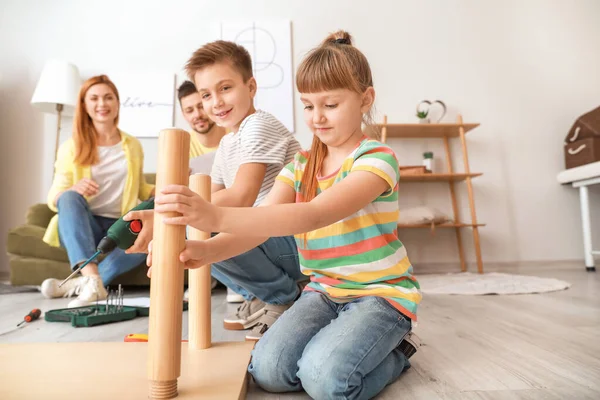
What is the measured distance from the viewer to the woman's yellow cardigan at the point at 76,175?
6.30 feet

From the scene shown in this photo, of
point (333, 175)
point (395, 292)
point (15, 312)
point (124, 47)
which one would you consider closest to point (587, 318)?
point (395, 292)

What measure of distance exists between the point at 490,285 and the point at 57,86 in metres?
2.52

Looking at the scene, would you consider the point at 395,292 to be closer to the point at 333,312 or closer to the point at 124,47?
the point at 333,312

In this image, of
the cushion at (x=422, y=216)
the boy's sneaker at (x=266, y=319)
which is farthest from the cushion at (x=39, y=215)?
the cushion at (x=422, y=216)

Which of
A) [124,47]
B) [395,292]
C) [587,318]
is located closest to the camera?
[395,292]

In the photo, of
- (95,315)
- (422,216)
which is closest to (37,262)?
(95,315)

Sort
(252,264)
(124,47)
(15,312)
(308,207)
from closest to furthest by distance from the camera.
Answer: (308,207)
(252,264)
(15,312)
(124,47)

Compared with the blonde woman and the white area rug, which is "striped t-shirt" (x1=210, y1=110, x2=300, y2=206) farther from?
the white area rug

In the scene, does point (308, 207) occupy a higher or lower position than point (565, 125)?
lower

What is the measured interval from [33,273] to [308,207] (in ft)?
6.32

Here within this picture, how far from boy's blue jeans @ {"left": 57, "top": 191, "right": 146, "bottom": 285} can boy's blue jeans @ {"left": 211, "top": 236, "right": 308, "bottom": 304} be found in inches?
31.7

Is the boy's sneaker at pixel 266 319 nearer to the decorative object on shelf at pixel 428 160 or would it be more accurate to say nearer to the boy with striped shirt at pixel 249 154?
the boy with striped shirt at pixel 249 154

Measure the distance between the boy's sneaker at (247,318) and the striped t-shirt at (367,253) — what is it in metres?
0.41

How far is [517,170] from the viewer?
2969 millimetres
